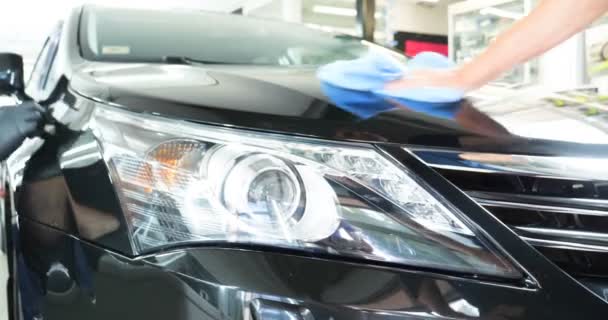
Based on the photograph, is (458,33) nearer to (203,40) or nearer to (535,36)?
(203,40)

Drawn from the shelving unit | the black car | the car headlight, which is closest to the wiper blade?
the black car

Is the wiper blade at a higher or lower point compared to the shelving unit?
higher

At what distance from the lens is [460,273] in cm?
70

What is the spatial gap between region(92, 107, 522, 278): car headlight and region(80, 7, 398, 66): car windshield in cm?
71

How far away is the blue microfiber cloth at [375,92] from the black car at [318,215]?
0.01 meters

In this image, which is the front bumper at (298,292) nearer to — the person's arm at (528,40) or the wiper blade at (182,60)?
the person's arm at (528,40)

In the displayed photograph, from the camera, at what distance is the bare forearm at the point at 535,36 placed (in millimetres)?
989

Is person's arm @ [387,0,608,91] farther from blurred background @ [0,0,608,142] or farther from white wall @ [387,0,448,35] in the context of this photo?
white wall @ [387,0,448,35]

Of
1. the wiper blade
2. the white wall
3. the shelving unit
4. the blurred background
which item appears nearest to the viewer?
the blurred background

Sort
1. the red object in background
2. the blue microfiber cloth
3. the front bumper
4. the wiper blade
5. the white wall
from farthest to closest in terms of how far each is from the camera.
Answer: the white wall → the red object in background → the wiper blade → the blue microfiber cloth → the front bumper

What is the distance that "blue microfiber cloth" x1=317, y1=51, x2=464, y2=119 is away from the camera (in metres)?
0.86

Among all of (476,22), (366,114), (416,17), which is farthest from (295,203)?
(416,17)

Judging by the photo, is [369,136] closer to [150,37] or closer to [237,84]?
[237,84]

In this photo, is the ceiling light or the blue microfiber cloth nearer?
the blue microfiber cloth
